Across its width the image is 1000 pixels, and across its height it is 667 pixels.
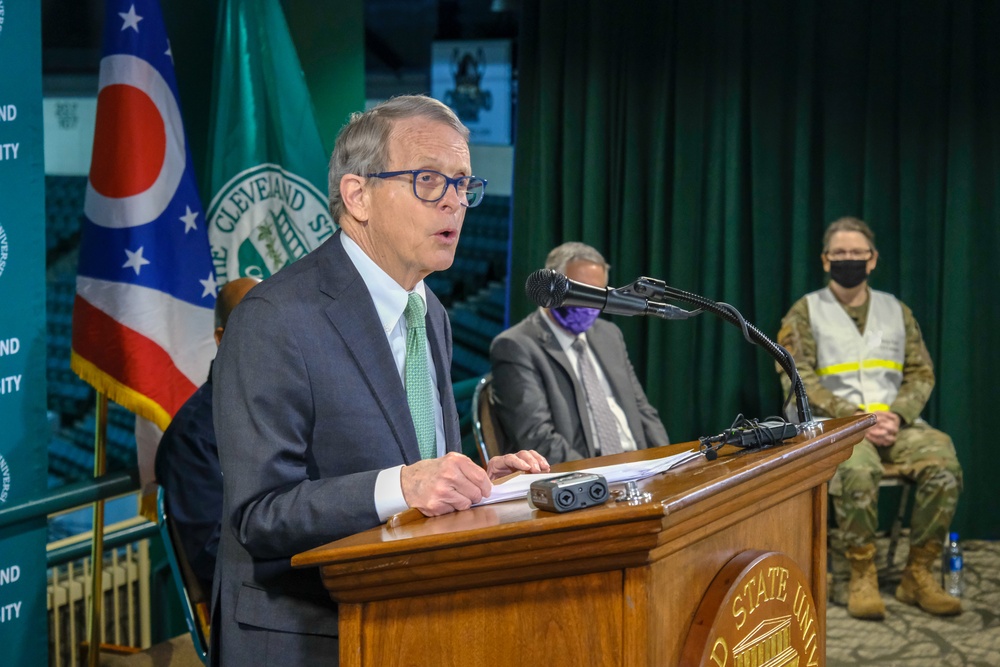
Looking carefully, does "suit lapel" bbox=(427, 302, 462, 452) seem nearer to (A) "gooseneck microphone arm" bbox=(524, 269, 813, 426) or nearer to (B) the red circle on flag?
(A) "gooseneck microphone arm" bbox=(524, 269, 813, 426)

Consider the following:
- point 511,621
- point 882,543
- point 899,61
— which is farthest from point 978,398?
point 511,621

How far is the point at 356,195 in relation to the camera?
1585 millimetres

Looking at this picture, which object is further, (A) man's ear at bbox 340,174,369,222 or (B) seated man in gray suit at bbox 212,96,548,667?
(A) man's ear at bbox 340,174,369,222

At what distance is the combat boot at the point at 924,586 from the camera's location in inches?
154

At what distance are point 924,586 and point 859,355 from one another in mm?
1008

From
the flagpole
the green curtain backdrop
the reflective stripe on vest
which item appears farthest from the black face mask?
the flagpole

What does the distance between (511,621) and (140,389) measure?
2.04 m

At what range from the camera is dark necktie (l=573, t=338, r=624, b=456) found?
3.66 meters

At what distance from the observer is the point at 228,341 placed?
1.45 m

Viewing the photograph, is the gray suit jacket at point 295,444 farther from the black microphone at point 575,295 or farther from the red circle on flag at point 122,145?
the red circle on flag at point 122,145

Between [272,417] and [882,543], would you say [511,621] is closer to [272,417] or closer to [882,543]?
[272,417]

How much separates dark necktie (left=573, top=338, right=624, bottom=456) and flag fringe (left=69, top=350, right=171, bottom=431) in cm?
149

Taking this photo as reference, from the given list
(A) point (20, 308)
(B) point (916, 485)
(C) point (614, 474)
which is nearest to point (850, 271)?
(B) point (916, 485)

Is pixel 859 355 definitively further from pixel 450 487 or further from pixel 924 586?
pixel 450 487
